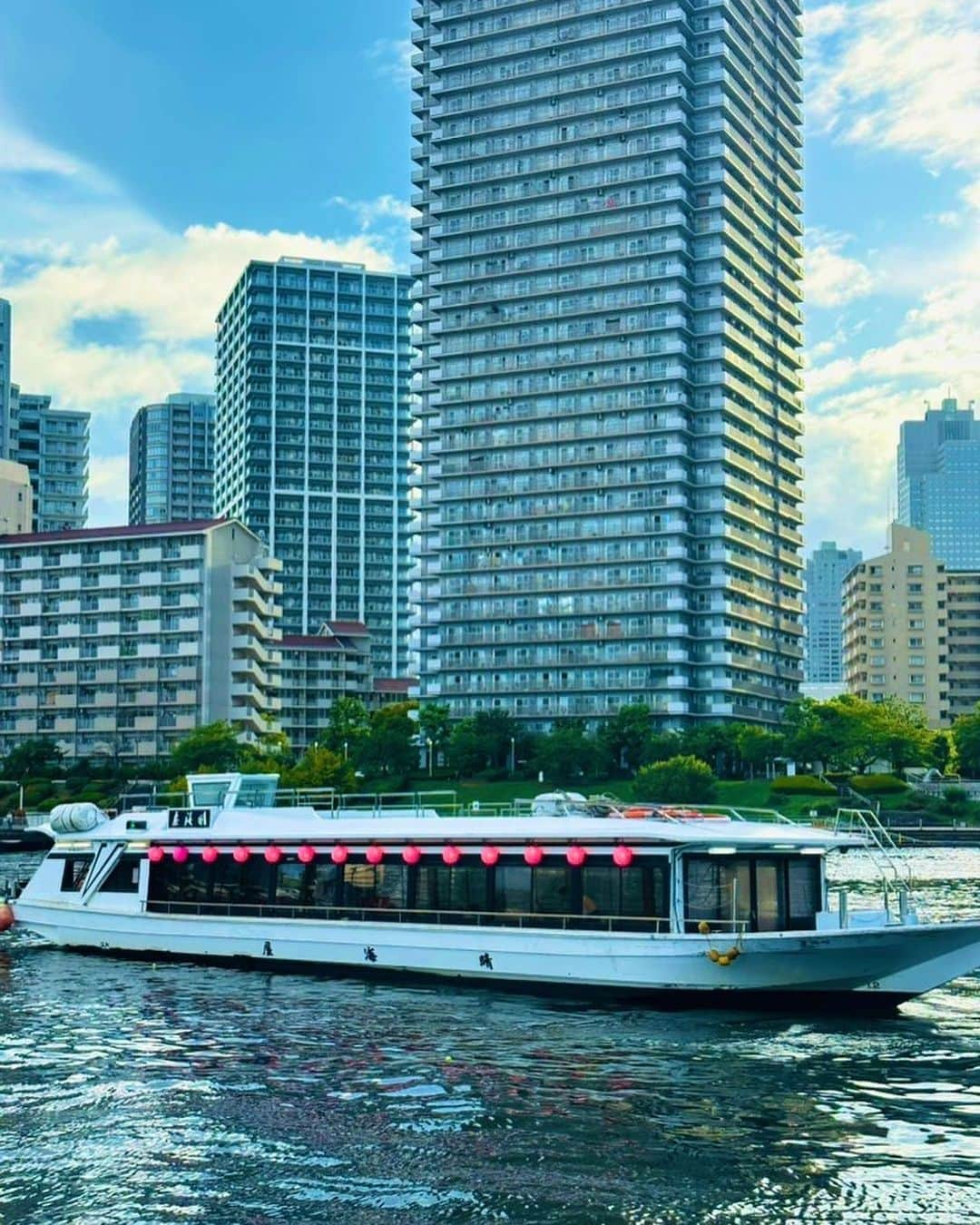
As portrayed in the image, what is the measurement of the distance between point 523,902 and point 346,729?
113410 mm

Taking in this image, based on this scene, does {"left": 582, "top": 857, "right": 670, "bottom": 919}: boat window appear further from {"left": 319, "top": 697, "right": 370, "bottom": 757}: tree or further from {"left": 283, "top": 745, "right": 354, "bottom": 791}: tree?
{"left": 319, "top": 697, "right": 370, "bottom": 757}: tree

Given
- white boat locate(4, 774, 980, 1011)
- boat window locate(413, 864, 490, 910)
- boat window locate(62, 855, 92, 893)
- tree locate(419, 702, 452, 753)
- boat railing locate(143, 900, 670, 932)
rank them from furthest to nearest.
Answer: tree locate(419, 702, 452, 753), boat window locate(62, 855, 92, 893), boat window locate(413, 864, 490, 910), boat railing locate(143, 900, 670, 932), white boat locate(4, 774, 980, 1011)

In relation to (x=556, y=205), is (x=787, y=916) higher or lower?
lower

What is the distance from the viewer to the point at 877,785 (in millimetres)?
120312

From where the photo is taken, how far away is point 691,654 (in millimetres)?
145875

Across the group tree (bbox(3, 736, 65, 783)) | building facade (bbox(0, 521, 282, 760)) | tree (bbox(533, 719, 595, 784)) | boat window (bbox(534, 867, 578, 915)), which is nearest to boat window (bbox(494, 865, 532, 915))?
boat window (bbox(534, 867, 578, 915))

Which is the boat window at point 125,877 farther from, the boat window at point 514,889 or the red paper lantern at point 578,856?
the red paper lantern at point 578,856

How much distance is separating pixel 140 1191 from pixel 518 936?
15.5 metres

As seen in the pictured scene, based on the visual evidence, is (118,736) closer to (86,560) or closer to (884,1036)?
(86,560)

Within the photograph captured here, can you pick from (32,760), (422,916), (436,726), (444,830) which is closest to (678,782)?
(436,726)

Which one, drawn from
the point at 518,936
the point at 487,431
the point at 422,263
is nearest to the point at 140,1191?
the point at 518,936

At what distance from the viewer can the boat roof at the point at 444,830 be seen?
32219 millimetres

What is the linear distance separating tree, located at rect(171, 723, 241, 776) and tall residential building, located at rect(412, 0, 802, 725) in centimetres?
3427

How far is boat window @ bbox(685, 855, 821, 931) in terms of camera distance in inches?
1261
